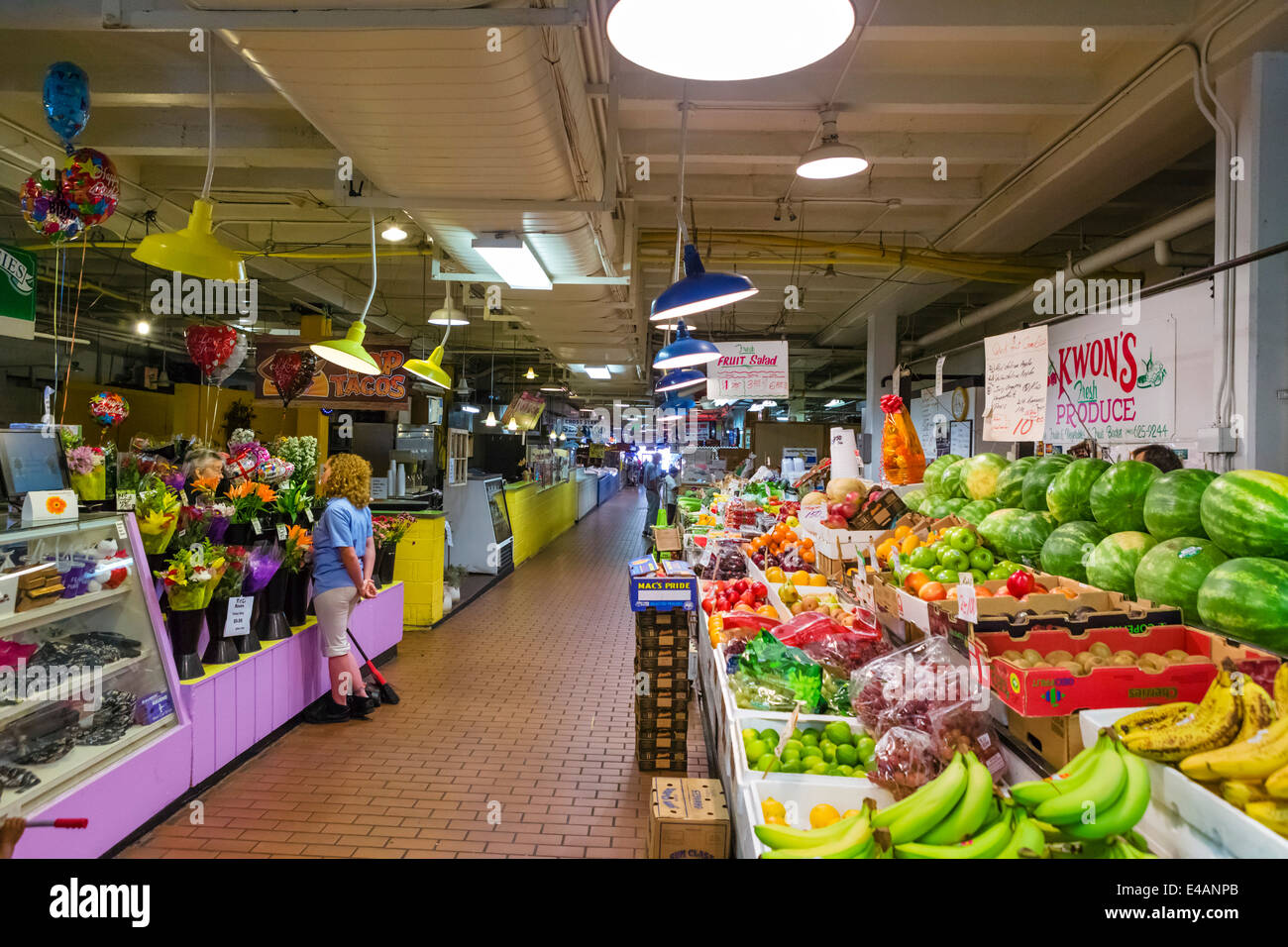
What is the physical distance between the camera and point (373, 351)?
800 centimetres

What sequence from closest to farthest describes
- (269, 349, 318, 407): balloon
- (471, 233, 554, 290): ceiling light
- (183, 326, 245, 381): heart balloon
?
(471, 233, 554, 290): ceiling light → (183, 326, 245, 381): heart balloon → (269, 349, 318, 407): balloon

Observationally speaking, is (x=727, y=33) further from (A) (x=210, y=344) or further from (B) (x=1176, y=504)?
(A) (x=210, y=344)

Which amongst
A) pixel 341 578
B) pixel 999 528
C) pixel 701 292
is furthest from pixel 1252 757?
pixel 341 578

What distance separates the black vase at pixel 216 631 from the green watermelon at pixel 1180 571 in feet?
14.2

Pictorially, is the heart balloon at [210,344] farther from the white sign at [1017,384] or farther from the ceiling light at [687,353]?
the white sign at [1017,384]

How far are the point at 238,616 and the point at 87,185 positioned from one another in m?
2.33

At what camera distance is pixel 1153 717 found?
165 centimetres

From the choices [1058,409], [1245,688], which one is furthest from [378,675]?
[1058,409]

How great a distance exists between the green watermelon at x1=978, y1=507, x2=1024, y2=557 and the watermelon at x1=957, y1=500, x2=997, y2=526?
0.18 meters

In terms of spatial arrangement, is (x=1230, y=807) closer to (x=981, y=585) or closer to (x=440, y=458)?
(x=981, y=585)

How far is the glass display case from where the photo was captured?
9.45 feet

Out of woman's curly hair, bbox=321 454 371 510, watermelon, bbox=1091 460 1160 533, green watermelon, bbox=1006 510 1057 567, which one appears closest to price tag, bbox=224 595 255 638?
woman's curly hair, bbox=321 454 371 510

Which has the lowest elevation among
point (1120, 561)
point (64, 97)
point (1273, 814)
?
point (1273, 814)

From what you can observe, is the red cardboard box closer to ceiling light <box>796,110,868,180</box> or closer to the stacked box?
the stacked box
